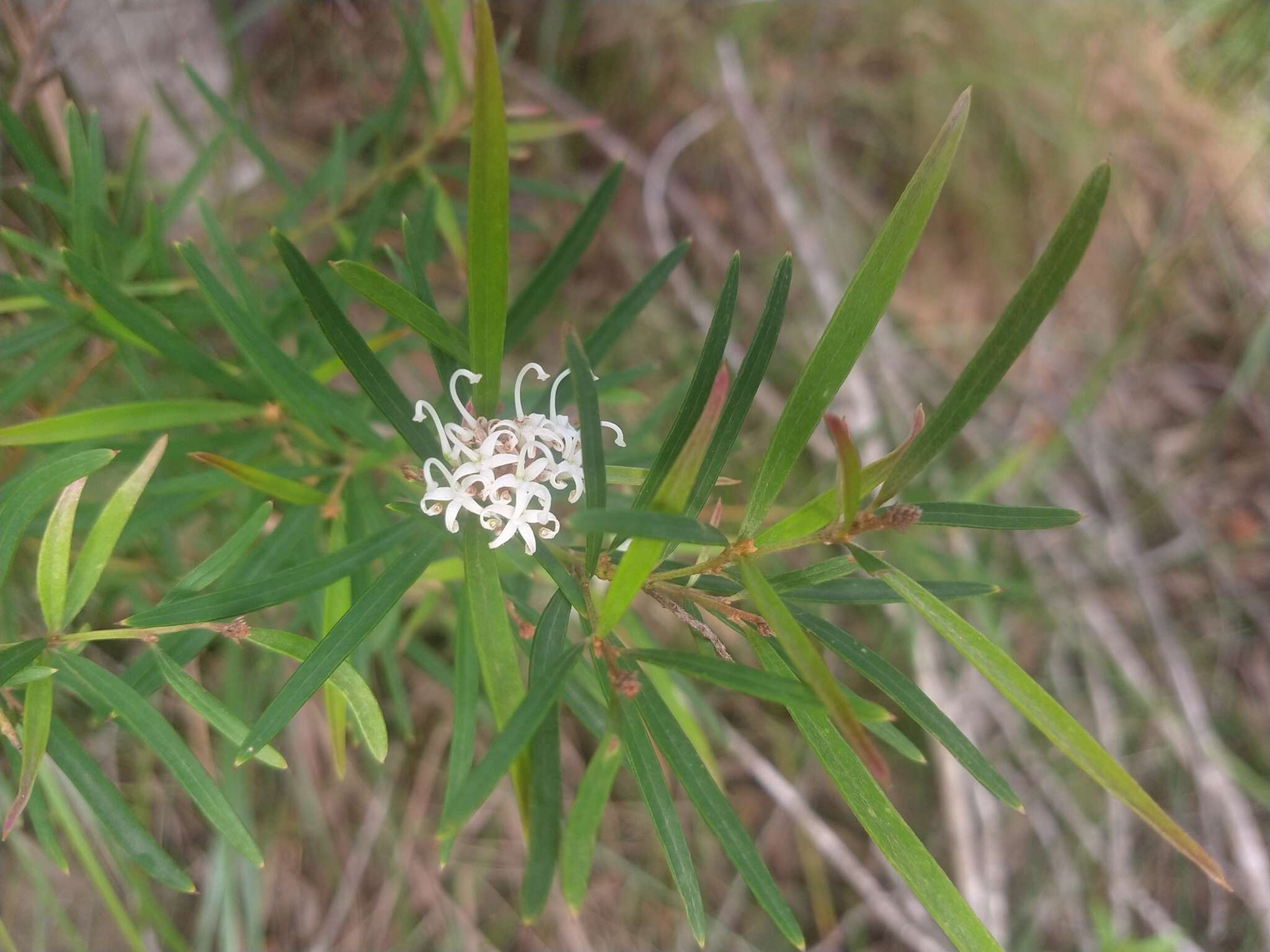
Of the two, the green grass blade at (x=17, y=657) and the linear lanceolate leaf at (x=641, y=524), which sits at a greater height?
the linear lanceolate leaf at (x=641, y=524)

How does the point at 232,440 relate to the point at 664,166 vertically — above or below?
below

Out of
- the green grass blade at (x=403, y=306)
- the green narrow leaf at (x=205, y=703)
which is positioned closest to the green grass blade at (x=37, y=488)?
the green narrow leaf at (x=205, y=703)

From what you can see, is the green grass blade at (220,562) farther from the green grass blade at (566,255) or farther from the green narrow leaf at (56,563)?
the green grass blade at (566,255)

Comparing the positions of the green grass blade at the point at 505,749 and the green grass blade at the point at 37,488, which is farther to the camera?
the green grass blade at the point at 37,488

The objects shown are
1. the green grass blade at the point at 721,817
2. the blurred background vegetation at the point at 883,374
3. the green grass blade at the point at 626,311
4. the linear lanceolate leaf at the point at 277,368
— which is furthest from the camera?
the blurred background vegetation at the point at 883,374

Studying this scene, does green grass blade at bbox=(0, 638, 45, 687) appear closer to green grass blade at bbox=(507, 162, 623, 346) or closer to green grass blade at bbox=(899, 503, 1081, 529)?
green grass blade at bbox=(507, 162, 623, 346)

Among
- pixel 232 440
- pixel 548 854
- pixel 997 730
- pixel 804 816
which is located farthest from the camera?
pixel 997 730

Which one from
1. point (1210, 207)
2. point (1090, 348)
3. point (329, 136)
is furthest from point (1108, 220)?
point (329, 136)

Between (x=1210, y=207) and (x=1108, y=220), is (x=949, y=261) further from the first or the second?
(x=1210, y=207)

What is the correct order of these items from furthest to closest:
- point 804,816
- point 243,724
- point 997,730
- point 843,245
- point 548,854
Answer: point 843,245 → point 997,730 → point 804,816 → point 243,724 → point 548,854
